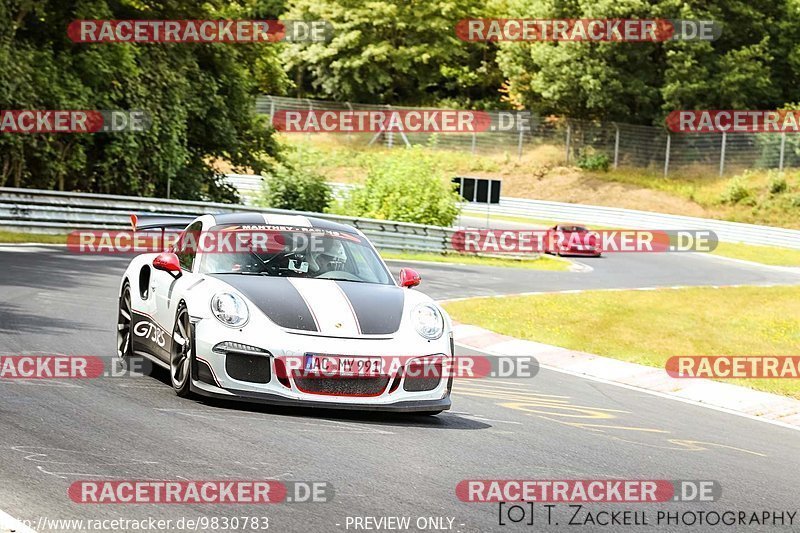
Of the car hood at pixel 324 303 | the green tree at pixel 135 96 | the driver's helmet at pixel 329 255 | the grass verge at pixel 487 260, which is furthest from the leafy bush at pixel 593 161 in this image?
the car hood at pixel 324 303

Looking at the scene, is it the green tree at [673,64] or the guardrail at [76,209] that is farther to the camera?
the green tree at [673,64]

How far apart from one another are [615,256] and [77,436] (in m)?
39.6

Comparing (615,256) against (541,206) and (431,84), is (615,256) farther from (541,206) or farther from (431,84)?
(431,84)

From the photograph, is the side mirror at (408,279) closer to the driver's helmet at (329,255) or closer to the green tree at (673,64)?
the driver's helmet at (329,255)

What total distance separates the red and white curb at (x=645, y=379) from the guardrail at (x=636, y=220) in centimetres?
3733

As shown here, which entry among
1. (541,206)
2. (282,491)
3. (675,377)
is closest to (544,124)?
(541,206)

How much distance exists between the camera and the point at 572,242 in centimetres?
4366

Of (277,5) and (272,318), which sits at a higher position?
(277,5)

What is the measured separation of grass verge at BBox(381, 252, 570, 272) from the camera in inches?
1398

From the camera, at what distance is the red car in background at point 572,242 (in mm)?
43688

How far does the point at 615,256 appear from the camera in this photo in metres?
45.5

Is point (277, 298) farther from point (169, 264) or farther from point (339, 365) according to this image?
point (169, 264)

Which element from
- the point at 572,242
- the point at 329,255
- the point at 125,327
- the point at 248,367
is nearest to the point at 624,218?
the point at 572,242

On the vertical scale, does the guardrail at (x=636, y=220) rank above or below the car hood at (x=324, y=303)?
below
